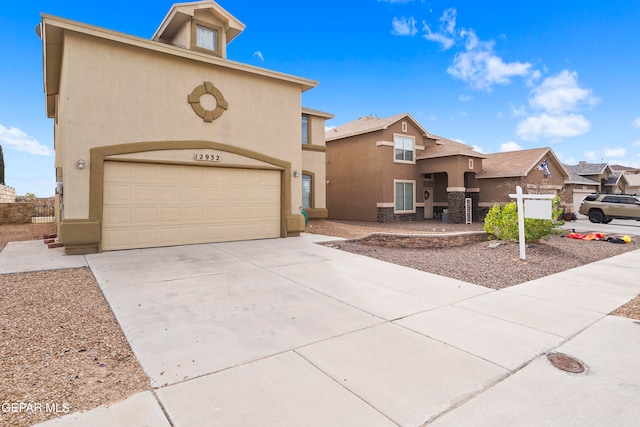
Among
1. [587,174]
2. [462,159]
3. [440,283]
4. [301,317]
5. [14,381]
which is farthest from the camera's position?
[587,174]

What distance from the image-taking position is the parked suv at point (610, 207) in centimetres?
2023

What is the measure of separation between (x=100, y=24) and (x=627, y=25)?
21568mm

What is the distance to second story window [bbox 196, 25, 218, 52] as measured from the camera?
11.9 metres

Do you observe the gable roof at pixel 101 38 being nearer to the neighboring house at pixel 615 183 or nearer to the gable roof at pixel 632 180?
the neighboring house at pixel 615 183

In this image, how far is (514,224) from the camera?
1071 centimetres

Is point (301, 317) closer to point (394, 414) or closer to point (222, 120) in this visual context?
point (394, 414)

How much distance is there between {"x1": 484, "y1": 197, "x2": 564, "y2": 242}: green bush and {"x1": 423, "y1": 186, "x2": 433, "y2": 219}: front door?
11367 millimetres

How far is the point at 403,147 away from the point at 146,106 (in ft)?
50.8

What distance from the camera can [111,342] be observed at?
3846 mm

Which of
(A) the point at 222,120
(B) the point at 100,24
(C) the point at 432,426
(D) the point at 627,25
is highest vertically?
(D) the point at 627,25

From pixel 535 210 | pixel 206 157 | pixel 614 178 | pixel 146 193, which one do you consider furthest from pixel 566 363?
pixel 614 178

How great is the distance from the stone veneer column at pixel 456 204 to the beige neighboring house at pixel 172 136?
11499mm

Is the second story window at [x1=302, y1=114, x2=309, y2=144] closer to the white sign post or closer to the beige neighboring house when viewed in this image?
the beige neighboring house

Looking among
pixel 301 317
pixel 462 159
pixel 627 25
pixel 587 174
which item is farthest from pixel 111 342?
pixel 587 174
